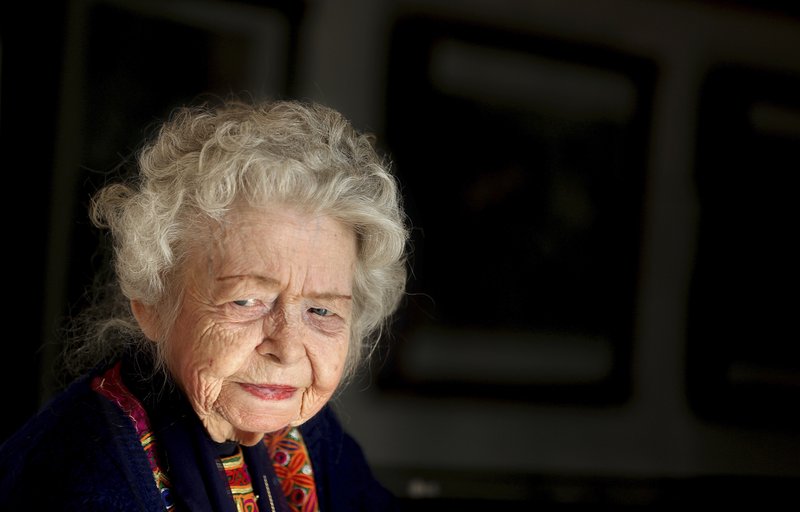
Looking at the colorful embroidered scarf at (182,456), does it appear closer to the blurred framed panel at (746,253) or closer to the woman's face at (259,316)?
the woman's face at (259,316)

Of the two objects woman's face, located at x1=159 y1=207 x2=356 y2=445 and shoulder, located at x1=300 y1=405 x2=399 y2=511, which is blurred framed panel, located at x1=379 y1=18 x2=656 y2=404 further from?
woman's face, located at x1=159 y1=207 x2=356 y2=445

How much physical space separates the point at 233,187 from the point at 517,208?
2348mm

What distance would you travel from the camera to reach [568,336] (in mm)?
3672

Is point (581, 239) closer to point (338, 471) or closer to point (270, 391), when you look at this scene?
point (338, 471)

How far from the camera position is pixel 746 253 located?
12.1ft

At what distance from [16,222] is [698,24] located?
2.88m

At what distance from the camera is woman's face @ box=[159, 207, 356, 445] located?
1393 millimetres

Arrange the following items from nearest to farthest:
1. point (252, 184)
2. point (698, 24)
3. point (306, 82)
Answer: point (252, 184) → point (306, 82) → point (698, 24)

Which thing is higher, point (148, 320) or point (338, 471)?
point (148, 320)

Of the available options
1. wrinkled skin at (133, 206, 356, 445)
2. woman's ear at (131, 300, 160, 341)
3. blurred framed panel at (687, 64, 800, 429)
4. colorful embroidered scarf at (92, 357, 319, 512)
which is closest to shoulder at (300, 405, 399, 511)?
colorful embroidered scarf at (92, 357, 319, 512)

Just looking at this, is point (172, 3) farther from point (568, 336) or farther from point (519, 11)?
point (568, 336)

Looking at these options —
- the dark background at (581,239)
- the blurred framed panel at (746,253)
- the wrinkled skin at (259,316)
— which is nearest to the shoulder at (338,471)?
the wrinkled skin at (259,316)

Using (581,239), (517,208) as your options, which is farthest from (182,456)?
(581,239)

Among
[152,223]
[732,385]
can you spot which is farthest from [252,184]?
[732,385]
